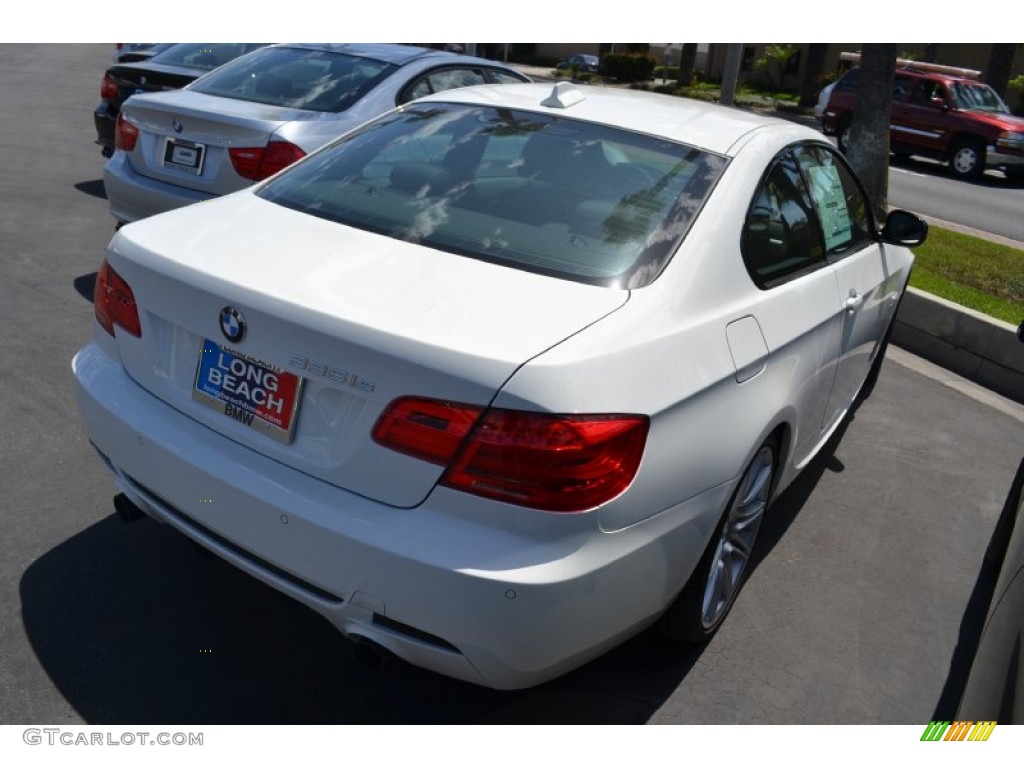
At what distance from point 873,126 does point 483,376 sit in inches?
393

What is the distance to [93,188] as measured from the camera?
9.35 meters

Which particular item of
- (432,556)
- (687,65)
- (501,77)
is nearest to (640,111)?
(432,556)

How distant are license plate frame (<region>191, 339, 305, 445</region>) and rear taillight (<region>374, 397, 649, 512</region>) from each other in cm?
28

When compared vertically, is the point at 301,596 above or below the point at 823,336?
below

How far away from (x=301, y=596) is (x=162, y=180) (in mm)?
3926

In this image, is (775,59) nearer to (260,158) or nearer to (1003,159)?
(1003,159)

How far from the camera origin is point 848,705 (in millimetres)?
3229

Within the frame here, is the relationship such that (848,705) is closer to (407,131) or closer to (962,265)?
(407,131)

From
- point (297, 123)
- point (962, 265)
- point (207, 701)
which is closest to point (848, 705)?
point (207, 701)

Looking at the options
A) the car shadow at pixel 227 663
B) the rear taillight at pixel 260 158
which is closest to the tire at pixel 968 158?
the rear taillight at pixel 260 158

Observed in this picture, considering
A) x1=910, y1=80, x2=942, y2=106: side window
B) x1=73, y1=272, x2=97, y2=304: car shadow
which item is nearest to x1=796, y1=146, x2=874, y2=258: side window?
x1=73, y1=272, x2=97, y2=304: car shadow

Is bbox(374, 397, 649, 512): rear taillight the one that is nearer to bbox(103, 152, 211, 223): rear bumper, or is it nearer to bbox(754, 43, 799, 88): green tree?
bbox(103, 152, 211, 223): rear bumper

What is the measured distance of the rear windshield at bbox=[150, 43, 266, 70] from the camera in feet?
28.5
